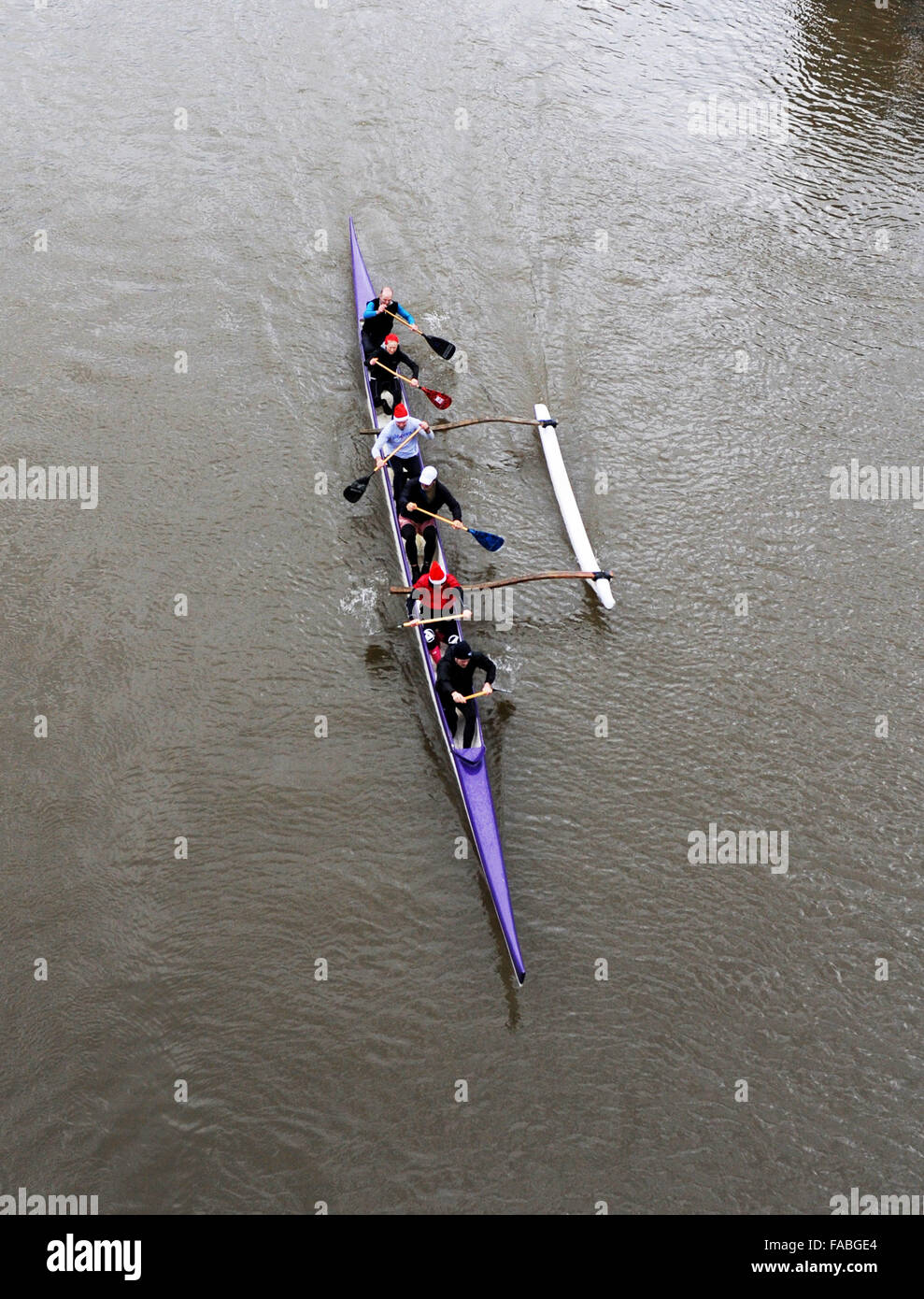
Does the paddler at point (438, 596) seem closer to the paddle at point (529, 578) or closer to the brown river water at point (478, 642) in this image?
the paddle at point (529, 578)

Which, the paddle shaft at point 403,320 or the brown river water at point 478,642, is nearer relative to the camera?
the brown river water at point 478,642

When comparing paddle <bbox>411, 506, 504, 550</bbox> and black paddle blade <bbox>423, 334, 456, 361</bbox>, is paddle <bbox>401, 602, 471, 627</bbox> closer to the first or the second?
paddle <bbox>411, 506, 504, 550</bbox>

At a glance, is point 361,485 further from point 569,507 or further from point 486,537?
point 569,507

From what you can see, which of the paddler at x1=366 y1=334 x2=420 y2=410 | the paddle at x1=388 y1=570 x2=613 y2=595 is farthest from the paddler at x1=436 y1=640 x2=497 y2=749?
the paddler at x1=366 y1=334 x2=420 y2=410

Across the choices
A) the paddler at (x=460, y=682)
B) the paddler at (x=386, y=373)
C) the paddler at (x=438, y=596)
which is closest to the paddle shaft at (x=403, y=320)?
the paddler at (x=386, y=373)

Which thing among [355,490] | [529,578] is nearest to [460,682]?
[529,578]

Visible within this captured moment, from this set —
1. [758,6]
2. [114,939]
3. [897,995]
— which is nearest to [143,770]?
[114,939]

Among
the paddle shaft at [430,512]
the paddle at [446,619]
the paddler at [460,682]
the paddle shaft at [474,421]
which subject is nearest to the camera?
the paddler at [460,682]
